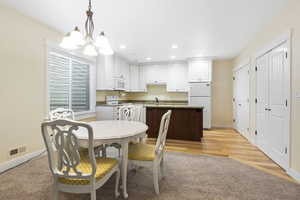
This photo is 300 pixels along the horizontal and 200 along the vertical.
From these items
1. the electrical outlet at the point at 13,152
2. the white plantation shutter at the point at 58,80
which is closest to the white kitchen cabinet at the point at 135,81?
the white plantation shutter at the point at 58,80

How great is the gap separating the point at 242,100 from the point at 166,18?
324 centimetres

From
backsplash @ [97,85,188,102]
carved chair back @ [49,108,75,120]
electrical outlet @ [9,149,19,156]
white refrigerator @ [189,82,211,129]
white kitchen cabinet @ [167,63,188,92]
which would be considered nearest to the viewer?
carved chair back @ [49,108,75,120]

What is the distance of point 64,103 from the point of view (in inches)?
140

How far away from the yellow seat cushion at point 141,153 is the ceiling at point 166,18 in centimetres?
199

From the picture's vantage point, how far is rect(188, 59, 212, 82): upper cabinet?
5.29 meters

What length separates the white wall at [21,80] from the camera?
231 cm

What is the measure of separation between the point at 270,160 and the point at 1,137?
4.27 metres

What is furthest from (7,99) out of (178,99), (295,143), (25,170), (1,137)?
(178,99)

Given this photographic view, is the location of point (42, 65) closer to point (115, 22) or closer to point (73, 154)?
point (115, 22)

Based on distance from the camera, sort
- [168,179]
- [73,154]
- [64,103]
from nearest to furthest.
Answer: [73,154]
[168,179]
[64,103]

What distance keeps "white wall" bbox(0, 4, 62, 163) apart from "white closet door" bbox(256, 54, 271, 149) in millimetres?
4165

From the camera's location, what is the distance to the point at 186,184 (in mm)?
1952

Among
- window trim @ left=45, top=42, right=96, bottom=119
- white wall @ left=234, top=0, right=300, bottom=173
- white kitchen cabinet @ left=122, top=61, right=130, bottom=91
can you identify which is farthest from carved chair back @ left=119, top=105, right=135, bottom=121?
white kitchen cabinet @ left=122, top=61, right=130, bottom=91

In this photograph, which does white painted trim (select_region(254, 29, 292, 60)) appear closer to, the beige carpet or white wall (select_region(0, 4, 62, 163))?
the beige carpet
